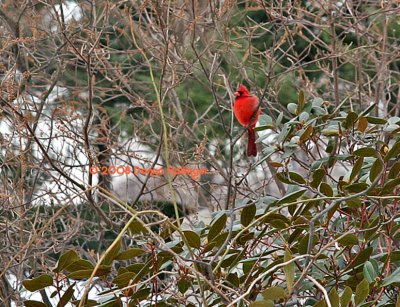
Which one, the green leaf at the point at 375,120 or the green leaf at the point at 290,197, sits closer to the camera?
the green leaf at the point at 290,197

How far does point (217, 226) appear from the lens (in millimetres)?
1556

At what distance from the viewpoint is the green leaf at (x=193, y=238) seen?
4.95 ft

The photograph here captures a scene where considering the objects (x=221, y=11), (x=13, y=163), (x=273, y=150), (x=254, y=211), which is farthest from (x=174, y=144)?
(x=254, y=211)

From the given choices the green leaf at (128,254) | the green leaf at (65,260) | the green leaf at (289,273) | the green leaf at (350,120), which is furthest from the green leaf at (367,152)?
the green leaf at (65,260)

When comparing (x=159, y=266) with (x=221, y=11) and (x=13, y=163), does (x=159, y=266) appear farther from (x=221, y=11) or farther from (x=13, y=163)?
(x=13, y=163)

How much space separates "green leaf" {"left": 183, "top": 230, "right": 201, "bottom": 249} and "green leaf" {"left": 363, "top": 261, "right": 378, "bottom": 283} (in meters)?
0.33

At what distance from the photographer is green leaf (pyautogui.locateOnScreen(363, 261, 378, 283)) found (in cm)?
156

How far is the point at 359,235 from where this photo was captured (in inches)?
67.9

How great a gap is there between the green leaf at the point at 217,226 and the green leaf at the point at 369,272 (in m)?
0.29

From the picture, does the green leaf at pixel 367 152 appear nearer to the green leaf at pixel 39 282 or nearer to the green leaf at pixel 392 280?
the green leaf at pixel 392 280

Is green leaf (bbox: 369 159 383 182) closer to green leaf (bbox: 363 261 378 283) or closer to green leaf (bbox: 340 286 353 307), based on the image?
green leaf (bbox: 363 261 378 283)

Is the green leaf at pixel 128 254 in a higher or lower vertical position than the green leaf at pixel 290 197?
lower

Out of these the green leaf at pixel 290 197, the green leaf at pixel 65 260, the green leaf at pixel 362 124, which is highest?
the green leaf at pixel 362 124

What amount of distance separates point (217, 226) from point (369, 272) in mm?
307
